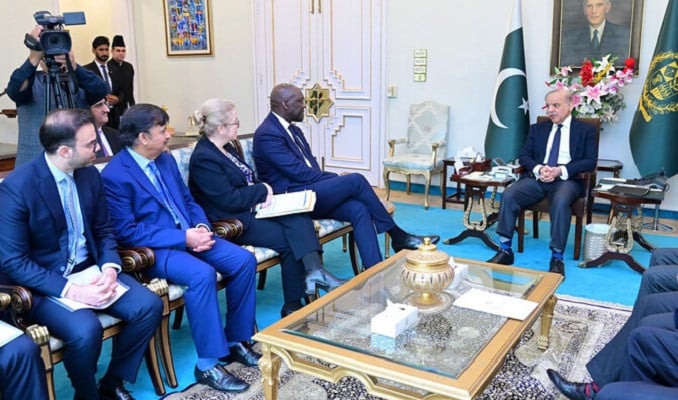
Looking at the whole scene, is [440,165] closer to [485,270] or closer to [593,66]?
[593,66]

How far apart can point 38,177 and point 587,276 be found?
10.1ft

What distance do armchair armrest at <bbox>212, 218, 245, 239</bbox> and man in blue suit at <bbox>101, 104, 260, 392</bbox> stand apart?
0.11 metres

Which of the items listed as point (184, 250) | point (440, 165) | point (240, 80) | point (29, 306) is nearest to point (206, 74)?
point (240, 80)

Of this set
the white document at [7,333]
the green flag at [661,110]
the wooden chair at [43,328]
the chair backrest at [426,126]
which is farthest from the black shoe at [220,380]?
the chair backrest at [426,126]

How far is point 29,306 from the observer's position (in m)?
2.02

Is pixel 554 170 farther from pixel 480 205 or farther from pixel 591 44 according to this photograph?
pixel 591 44

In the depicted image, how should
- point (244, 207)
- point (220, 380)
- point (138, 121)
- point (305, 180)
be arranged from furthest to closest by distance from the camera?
point (305, 180) < point (244, 207) < point (138, 121) < point (220, 380)

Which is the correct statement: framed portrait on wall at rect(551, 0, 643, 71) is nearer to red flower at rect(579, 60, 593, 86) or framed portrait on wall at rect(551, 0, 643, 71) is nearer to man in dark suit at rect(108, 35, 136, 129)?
red flower at rect(579, 60, 593, 86)

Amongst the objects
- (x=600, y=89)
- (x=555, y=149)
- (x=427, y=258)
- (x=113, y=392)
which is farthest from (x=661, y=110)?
(x=113, y=392)

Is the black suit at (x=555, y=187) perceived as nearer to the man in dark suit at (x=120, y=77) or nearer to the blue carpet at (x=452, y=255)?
the blue carpet at (x=452, y=255)

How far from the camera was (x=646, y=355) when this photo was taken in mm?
1833

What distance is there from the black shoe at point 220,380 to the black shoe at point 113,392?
284 mm

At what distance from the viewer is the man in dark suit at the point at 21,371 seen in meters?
1.86

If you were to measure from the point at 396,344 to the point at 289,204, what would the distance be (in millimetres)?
1337
